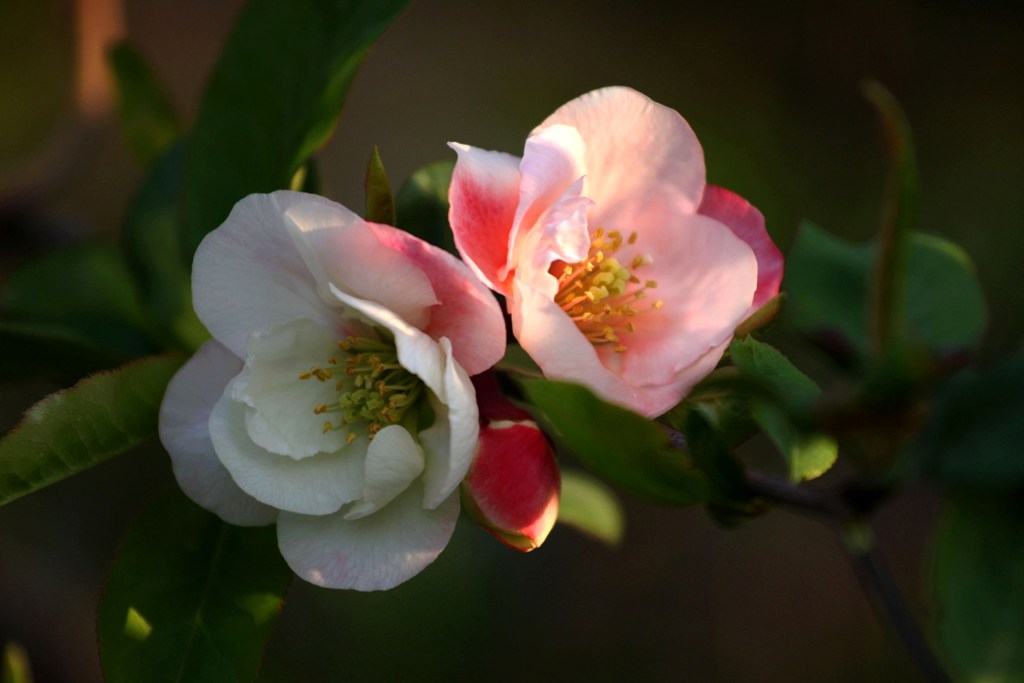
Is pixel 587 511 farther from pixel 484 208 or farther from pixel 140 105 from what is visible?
pixel 140 105

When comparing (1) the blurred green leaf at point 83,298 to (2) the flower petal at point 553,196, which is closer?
(2) the flower petal at point 553,196

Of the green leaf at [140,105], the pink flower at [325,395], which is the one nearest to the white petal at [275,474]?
the pink flower at [325,395]

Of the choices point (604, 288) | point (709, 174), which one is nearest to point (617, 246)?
point (604, 288)

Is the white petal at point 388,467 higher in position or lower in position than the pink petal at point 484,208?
lower

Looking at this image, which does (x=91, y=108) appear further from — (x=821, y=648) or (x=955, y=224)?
(x=955, y=224)

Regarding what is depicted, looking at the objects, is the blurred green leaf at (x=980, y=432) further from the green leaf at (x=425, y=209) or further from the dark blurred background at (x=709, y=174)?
the dark blurred background at (x=709, y=174)

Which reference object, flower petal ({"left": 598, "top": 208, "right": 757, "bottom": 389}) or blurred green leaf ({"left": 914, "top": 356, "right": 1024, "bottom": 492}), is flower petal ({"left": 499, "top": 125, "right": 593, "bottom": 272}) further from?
blurred green leaf ({"left": 914, "top": 356, "right": 1024, "bottom": 492})
